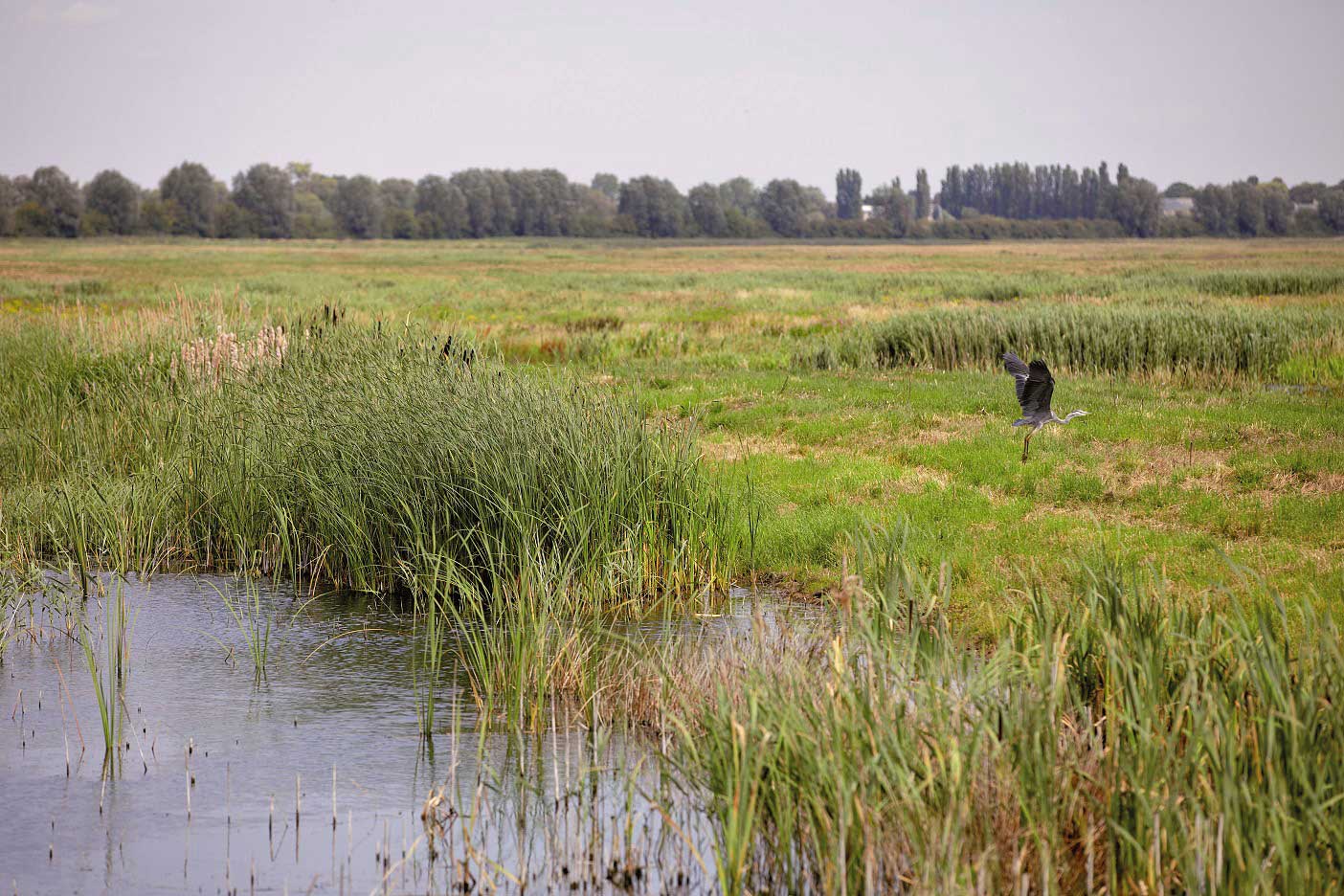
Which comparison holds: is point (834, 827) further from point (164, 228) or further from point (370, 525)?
point (164, 228)

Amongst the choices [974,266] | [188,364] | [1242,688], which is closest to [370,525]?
[188,364]

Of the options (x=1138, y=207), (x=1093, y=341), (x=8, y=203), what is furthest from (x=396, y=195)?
(x=1093, y=341)

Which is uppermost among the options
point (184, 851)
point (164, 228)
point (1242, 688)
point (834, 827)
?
point (164, 228)

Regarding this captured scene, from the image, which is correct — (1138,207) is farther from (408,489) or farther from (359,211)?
(408,489)

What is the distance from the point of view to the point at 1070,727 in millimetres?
5258

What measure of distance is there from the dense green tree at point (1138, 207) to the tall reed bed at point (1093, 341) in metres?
160

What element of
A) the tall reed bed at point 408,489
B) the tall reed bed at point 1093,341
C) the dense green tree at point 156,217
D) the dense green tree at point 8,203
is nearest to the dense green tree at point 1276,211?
the dense green tree at point 156,217

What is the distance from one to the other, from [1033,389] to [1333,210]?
173 m

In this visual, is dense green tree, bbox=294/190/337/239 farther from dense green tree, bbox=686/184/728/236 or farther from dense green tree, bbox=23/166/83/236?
dense green tree, bbox=686/184/728/236

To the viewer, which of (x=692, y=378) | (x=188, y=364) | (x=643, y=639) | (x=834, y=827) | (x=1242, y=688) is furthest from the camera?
(x=692, y=378)

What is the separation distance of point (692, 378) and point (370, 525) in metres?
9.65

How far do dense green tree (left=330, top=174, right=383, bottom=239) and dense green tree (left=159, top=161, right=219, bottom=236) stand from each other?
17112mm

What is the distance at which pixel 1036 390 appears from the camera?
976 centimetres

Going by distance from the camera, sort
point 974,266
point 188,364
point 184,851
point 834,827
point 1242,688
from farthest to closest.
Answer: point 974,266
point 188,364
point 184,851
point 1242,688
point 834,827
